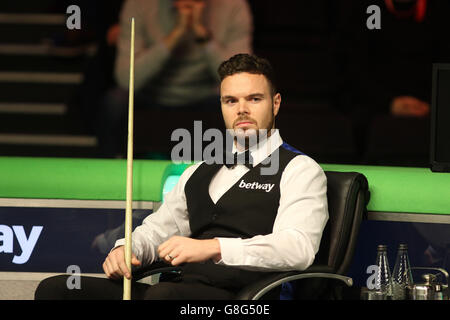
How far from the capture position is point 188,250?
8.03 ft

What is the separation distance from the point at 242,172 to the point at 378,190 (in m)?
0.50

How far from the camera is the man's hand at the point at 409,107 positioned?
15.5ft

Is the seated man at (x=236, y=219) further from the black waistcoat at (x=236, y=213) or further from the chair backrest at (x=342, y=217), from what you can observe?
the chair backrest at (x=342, y=217)

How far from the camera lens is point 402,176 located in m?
2.96

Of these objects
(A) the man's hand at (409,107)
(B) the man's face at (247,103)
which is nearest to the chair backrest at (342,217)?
(B) the man's face at (247,103)

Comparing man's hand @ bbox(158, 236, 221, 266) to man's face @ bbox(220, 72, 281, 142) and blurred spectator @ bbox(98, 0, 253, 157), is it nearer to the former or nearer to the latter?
man's face @ bbox(220, 72, 281, 142)

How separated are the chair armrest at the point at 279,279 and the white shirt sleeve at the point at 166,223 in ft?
1.53

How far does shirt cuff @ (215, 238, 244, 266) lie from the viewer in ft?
8.04

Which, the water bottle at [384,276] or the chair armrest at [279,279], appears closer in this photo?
the chair armrest at [279,279]

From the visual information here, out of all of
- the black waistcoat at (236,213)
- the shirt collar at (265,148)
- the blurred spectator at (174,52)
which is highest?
the blurred spectator at (174,52)

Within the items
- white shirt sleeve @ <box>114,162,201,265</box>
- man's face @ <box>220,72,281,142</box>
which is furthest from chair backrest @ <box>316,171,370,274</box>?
white shirt sleeve @ <box>114,162,201,265</box>

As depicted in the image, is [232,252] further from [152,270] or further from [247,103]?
[247,103]

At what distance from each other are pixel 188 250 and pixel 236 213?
0.26 metres

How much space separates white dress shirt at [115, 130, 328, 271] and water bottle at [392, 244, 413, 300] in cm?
39
